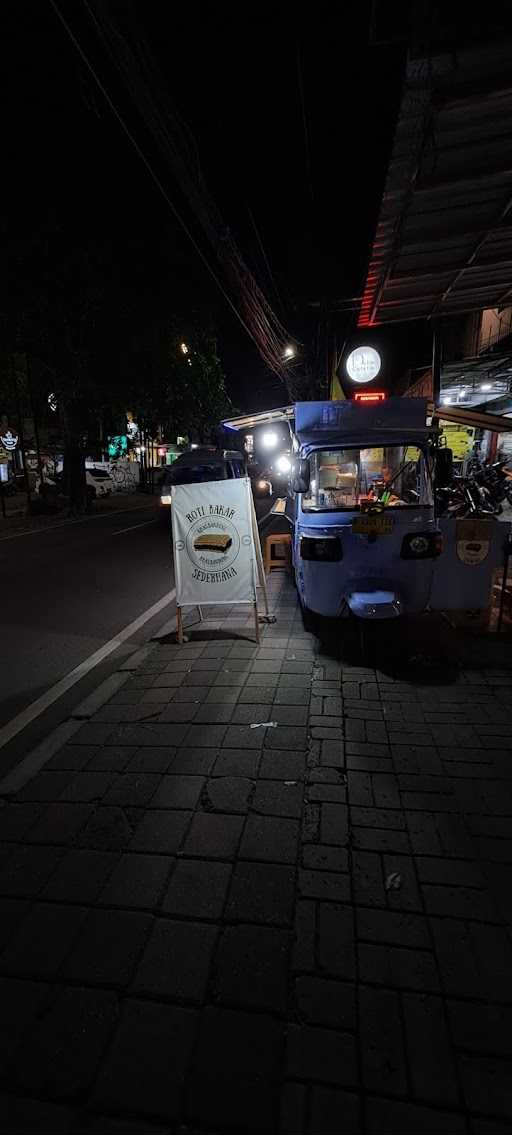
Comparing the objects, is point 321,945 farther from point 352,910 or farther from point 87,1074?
point 87,1074

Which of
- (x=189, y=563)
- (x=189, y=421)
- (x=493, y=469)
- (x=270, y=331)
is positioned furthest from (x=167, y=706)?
(x=189, y=421)

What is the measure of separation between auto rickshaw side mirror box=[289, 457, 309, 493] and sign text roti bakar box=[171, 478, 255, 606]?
0.71m

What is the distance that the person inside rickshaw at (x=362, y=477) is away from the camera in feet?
20.6

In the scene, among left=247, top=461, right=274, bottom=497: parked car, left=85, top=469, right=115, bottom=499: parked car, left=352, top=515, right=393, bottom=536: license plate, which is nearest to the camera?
left=352, top=515, right=393, bottom=536: license plate

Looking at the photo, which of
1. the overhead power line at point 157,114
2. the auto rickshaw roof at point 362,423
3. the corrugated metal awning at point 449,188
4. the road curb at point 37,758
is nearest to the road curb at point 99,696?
the road curb at point 37,758

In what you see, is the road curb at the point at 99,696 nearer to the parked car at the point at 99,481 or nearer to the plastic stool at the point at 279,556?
the plastic stool at the point at 279,556

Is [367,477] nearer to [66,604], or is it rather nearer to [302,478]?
[302,478]

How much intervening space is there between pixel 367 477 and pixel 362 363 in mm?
10244

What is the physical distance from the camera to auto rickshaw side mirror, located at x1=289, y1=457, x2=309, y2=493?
6059mm

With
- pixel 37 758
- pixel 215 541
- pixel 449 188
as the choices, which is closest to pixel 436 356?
pixel 449 188

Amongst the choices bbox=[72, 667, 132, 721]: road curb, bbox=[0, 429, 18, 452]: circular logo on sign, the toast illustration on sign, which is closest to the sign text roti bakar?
the toast illustration on sign

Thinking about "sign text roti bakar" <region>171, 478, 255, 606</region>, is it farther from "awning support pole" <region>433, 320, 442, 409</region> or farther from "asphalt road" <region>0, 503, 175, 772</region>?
"awning support pole" <region>433, 320, 442, 409</region>

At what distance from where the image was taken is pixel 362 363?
15359 mm

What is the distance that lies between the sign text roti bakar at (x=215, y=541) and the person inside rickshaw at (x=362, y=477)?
3.37 feet
